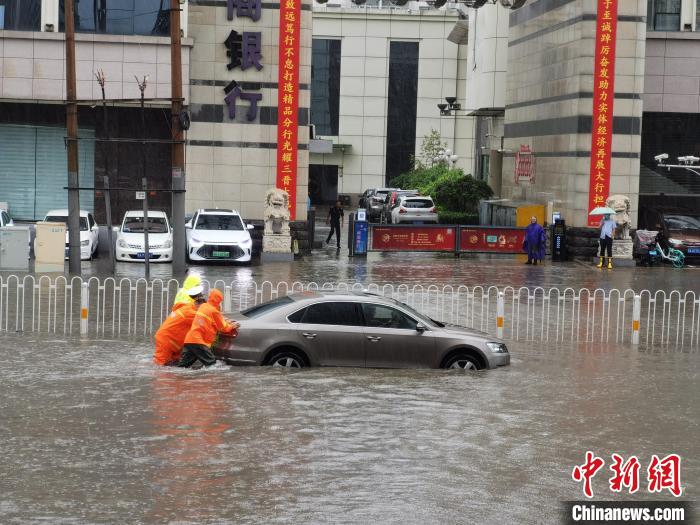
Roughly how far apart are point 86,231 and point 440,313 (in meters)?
14.4

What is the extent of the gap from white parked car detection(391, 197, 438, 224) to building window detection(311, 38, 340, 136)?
27.7 meters

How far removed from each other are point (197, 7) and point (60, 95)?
5.06 m

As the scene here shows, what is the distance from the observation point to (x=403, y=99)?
259 ft

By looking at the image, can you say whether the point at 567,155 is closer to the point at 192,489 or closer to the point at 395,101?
the point at 192,489

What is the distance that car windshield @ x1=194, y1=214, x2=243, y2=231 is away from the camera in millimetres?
34938

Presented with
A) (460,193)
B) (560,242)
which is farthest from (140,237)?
(460,193)

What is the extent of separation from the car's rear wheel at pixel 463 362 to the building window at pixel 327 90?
62.0 m

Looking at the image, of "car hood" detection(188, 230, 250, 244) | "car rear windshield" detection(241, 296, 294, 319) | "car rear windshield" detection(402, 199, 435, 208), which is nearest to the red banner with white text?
"car hood" detection(188, 230, 250, 244)

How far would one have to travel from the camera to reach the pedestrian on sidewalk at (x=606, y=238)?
119ft

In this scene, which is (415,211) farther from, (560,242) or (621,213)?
(621,213)

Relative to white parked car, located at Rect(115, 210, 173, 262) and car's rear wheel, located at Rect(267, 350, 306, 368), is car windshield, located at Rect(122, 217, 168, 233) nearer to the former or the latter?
white parked car, located at Rect(115, 210, 173, 262)

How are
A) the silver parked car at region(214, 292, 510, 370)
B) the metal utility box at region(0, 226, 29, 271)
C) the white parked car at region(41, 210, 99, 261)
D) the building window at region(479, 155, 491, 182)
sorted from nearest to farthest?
1. the silver parked car at region(214, 292, 510, 370)
2. the metal utility box at region(0, 226, 29, 271)
3. the white parked car at region(41, 210, 99, 261)
4. the building window at region(479, 155, 491, 182)

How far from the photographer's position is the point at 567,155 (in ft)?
130

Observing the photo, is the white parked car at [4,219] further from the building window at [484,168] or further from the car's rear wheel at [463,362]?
the building window at [484,168]
